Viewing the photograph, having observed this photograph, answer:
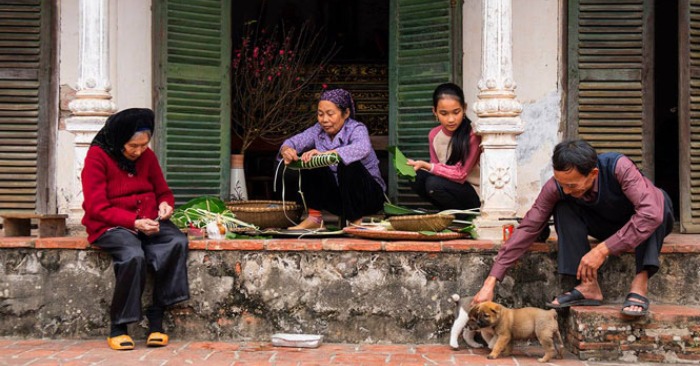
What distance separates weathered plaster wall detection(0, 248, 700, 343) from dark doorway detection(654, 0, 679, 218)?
15.9 ft

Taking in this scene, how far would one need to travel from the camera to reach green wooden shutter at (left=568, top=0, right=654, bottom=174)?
7535 mm

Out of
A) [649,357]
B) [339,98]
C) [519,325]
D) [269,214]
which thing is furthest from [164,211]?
[649,357]

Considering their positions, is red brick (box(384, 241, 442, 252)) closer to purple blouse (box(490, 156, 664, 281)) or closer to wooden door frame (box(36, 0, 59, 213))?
purple blouse (box(490, 156, 664, 281))

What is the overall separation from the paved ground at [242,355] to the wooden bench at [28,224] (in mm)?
801

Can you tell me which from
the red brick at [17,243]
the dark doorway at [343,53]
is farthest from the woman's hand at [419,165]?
the red brick at [17,243]

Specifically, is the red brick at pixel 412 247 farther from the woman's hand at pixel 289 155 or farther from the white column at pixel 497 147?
the woman's hand at pixel 289 155

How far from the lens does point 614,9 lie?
755 cm

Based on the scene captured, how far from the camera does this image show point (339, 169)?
677cm

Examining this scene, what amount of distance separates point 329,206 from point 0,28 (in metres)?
3.22

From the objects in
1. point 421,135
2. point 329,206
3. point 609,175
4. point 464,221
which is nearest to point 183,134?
point 329,206

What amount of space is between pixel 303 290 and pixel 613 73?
10.7 ft

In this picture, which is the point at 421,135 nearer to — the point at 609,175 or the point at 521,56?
the point at 521,56

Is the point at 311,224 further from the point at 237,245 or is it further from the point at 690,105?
the point at 690,105

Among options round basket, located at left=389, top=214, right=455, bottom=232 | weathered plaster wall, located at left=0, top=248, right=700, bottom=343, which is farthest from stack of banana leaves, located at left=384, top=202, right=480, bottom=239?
weathered plaster wall, located at left=0, top=248, right=700, bottom=343
